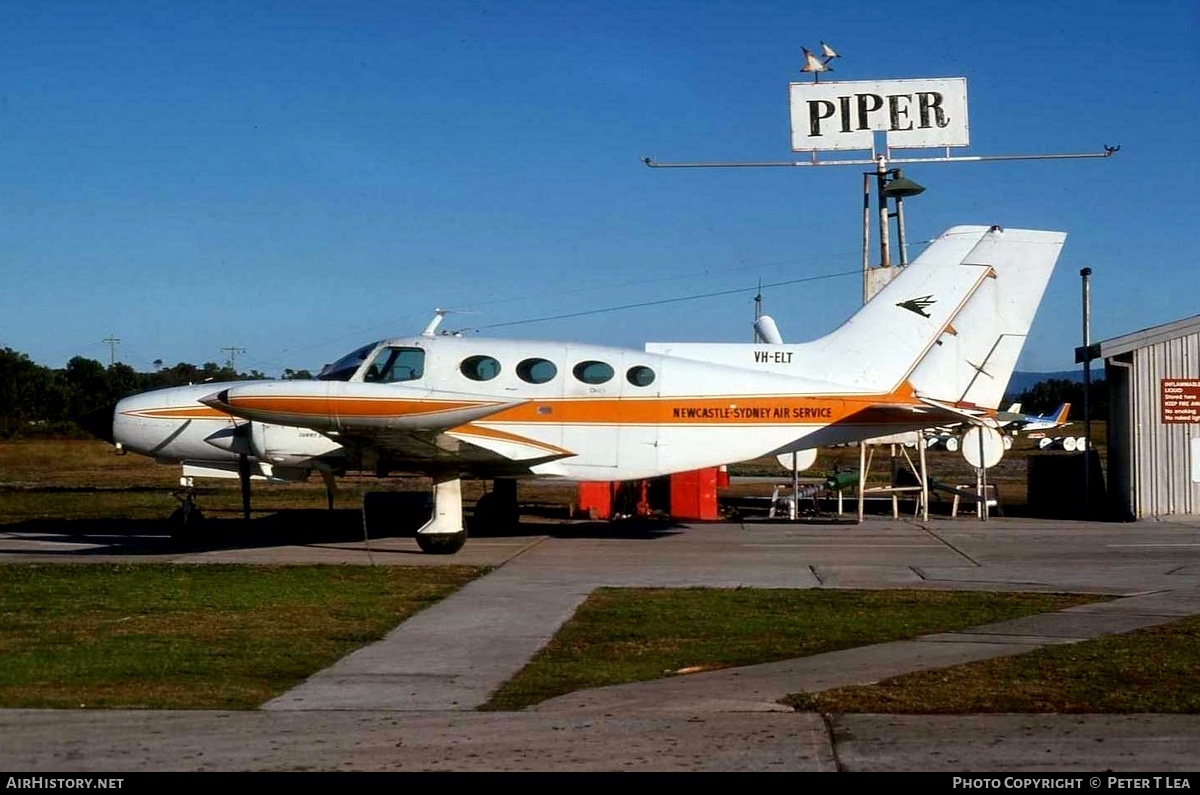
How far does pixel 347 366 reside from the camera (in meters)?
18.7

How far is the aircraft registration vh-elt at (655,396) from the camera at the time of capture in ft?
61.8

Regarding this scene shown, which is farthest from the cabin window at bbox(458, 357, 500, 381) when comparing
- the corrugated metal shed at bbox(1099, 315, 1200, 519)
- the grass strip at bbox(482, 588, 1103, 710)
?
the corrugated metal shed at bbox(1099, 315, 1200, 519)

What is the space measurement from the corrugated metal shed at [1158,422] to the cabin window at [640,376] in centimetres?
1074

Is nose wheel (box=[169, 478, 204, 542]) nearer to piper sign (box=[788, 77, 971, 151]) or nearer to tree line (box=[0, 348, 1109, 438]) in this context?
piper sign (box=[788, 77, 971, 151])

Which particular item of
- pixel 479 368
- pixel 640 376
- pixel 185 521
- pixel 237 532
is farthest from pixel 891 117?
pixel 185 521

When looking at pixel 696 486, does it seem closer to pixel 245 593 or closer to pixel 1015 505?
pixel 1015 505

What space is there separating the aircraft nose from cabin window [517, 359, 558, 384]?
678 cm

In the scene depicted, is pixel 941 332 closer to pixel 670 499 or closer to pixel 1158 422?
pixel 1158 422

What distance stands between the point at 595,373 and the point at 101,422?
8202 millimetres

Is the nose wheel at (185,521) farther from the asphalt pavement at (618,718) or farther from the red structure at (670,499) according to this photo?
the red structure at (670,499)

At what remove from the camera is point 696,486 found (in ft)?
82.8

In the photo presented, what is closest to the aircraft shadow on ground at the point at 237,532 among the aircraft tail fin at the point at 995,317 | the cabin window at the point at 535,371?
the cabin window at the point at 535,371

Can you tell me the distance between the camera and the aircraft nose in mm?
20109

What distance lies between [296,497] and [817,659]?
2422cm
